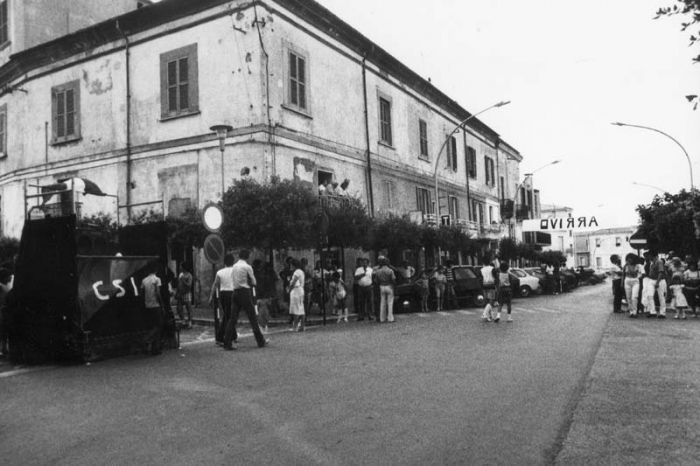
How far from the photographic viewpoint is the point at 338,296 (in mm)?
18188

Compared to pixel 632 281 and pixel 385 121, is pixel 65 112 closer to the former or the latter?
pixel 385 121

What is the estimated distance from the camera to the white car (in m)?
30.6

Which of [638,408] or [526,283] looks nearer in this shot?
[638,408]

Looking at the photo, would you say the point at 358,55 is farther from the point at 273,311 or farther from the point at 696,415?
the point at 696,415

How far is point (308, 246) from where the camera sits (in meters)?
18.2

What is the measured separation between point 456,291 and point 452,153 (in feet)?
52.9

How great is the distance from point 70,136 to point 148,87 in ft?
13.7

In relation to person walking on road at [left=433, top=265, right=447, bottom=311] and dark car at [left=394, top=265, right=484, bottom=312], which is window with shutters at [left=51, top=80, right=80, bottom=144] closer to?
dark car at [left=394, top=265, right=484, bottom=312]

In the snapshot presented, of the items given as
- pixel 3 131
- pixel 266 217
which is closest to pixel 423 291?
pixel 266 217

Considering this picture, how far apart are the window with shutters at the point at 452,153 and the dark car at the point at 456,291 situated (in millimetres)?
14117

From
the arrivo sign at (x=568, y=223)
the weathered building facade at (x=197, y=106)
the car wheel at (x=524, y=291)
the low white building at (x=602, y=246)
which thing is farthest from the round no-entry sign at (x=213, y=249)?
the low white building at (x=602, y=246)

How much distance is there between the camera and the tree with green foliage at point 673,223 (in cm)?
2214

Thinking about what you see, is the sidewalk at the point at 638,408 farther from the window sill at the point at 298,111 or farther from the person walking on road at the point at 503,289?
the window sill at the point at 298,111

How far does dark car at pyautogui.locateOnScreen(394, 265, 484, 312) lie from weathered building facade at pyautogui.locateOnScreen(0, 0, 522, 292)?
4.98 m
